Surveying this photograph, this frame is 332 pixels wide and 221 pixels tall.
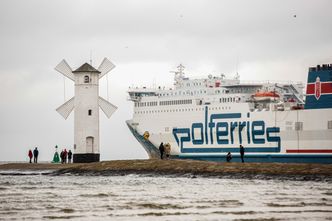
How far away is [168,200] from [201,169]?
49.3 ft

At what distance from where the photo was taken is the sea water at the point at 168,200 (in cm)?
2223

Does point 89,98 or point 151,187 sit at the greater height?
point 89,98

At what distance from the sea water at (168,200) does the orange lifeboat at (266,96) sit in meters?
26.4

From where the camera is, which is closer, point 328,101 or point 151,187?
point 151,187

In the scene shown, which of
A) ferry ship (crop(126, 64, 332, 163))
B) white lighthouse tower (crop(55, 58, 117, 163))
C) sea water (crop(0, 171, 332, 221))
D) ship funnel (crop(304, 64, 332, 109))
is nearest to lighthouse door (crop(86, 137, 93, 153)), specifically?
white lighthouse tower (crop(55, 58, 117, 163))

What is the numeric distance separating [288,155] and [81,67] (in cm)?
1521

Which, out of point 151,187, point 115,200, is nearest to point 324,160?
point 151,187

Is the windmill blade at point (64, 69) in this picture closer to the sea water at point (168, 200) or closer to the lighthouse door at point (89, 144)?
the lighthouse door at point (89, 144)

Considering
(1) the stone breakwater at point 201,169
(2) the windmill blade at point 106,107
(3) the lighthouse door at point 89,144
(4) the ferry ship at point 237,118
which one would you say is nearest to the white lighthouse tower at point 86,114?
(3) the lighthouse door at point 89,144

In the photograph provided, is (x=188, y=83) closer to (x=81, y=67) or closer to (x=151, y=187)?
(x=81, y=67)

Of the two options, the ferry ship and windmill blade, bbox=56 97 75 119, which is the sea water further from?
the ferry ship

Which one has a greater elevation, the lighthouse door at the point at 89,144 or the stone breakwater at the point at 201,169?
the lighthouse door at the point at 89,144

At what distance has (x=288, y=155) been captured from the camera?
59000 mm

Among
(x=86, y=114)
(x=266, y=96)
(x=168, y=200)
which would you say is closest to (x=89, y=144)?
(x=86, y=114)
